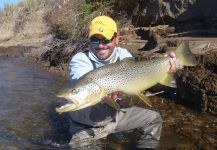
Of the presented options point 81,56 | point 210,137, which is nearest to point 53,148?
point 81,56

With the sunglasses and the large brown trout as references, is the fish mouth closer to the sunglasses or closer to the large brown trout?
the large brown trout

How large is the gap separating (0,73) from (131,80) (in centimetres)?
847

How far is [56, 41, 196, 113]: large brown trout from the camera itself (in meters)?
4.48

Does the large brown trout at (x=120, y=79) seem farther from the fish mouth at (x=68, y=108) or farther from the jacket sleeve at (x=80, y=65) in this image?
the jacket sleeve at (x=80, y=65)

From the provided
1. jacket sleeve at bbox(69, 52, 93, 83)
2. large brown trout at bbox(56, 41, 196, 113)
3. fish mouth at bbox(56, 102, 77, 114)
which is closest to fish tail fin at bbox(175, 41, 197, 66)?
large brown trout at bbox(56, 41, 196, 113)

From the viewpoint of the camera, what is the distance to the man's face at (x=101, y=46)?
208 inches

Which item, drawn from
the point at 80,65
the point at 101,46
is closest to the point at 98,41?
the point at 101,46

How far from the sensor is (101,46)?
532 centimetres

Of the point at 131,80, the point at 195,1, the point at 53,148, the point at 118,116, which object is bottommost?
the point at 53,148

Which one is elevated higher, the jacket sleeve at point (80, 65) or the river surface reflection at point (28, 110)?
the jacket sleeve at point (80, 65)

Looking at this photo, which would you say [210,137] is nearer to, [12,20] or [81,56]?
[81,56]

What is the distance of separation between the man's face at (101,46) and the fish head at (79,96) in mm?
835

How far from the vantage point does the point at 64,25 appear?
1422cm

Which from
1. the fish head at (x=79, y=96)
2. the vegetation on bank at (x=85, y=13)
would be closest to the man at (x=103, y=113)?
the fish head at (x=79, y=96)
